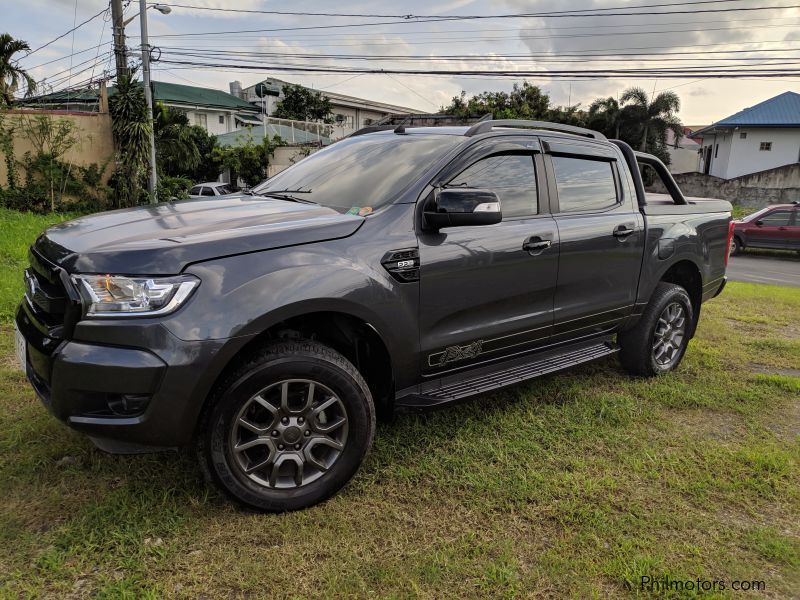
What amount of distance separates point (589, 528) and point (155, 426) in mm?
1893

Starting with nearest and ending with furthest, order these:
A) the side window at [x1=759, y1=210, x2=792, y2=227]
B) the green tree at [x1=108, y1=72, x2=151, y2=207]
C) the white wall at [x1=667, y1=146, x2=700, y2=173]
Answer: the side window at [x1=759, y1=210, x2=792, y2=227]
the green tree at [x1=108, y1=72, x2=151, y2=207]
the white wall at [x1=667, y1=146, x2=700, y2=173]

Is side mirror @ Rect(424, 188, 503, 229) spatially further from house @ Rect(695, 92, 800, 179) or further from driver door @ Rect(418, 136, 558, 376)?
house @ Rect(695, 92, 800, 179)

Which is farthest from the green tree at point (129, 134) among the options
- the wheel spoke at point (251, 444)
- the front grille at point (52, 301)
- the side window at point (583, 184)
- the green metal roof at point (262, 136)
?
the wheel spoke at point (251, 444)

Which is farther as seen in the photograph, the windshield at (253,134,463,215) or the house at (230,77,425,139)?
the house at (230,77,425,139)

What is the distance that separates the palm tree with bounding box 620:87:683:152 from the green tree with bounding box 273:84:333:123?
23.5 meters

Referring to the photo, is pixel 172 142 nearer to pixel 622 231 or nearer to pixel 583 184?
pixel 583 184

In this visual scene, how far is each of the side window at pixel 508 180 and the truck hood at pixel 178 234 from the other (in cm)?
83

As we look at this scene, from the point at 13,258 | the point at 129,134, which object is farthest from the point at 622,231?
the point at 129,134

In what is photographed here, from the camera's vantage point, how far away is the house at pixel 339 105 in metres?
49.4

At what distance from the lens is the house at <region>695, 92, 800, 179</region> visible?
121 feet

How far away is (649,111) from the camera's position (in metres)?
37.5

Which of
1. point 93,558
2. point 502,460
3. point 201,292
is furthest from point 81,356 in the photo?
point 502,460

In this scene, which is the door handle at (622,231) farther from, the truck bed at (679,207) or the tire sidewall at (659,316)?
the tire sidewall at (659,316)

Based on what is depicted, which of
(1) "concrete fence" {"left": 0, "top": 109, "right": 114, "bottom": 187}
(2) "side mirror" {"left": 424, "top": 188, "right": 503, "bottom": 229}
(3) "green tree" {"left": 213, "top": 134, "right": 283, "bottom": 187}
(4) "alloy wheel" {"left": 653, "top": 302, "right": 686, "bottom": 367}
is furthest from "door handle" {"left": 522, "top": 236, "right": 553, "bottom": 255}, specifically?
(3) "green tree" {"left": 213, "top": 134, "right": 283, "bottom": 187}
